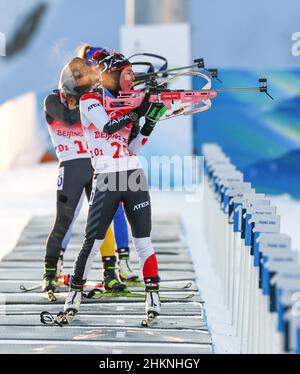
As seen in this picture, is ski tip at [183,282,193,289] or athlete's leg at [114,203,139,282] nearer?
athlete's leg at [114,203,139,282]

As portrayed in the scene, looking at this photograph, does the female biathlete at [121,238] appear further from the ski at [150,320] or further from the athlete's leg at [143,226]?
the ski at [150,320]

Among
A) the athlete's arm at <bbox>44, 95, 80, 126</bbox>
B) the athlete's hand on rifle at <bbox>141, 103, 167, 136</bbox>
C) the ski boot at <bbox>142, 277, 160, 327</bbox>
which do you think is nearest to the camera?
the athlete's hand on rifle at <bbox>141, 103, 167, 136</bbox>

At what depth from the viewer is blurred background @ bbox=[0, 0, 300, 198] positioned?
618 inches

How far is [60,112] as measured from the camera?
8023mm

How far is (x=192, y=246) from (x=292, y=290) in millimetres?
6393

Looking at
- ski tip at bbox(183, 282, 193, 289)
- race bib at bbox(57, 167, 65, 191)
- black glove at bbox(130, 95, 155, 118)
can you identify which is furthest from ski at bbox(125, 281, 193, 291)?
black glove at bbox(130, 95, 155, 118)

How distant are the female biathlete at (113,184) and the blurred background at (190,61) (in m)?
8.13

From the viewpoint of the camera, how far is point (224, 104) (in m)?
15.9

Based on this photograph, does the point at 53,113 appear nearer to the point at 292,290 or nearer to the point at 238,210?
the point at 238,210

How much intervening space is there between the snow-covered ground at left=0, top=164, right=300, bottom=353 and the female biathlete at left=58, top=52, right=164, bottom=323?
769 mm

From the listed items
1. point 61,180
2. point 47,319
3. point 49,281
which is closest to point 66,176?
point 61,180

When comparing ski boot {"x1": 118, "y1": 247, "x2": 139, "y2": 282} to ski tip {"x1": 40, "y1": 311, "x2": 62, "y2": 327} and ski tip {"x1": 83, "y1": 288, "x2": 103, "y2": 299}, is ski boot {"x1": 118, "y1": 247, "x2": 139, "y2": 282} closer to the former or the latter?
ski tip {"x1": 83, "y1": 288, "x2": 103, "y2": 299}
